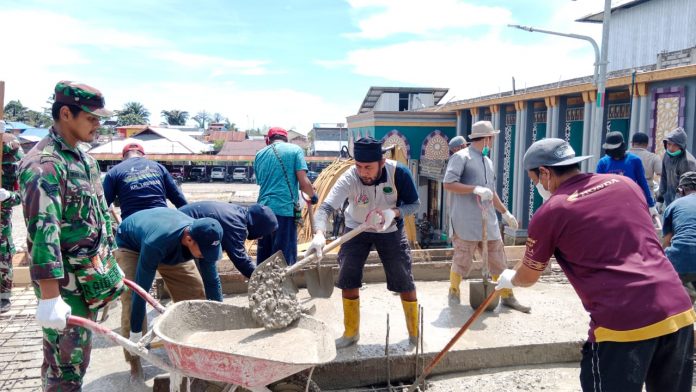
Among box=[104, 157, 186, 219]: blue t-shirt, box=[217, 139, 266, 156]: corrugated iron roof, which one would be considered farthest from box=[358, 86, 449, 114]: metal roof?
box=[217, 139, 266, 156]: corrugated iron roof

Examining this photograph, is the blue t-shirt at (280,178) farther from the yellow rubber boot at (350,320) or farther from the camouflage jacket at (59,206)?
the camouflage jacket at (59,206)

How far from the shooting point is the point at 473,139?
4.83 m

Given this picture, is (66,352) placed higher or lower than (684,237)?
lower

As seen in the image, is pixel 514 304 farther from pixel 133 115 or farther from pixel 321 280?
pixel 133 115

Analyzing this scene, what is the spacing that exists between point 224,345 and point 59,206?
46.9 inches

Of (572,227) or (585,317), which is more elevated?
(572,227)

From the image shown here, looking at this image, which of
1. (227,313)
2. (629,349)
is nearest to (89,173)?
(227,313)

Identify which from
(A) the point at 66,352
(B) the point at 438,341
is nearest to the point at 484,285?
(B) the point at 438,341

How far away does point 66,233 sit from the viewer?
2.58 meters

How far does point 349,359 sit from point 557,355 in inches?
61.5

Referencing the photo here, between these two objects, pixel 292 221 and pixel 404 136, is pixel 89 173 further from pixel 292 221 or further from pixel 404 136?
pixel 404 136

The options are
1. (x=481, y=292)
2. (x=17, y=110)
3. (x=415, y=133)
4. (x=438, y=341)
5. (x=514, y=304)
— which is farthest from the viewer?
(x=17, y=110)

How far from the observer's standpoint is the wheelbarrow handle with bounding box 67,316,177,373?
246 cm

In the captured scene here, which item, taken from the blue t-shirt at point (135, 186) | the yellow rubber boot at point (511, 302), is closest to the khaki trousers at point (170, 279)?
the blue t-shirt at point (135, 186)
